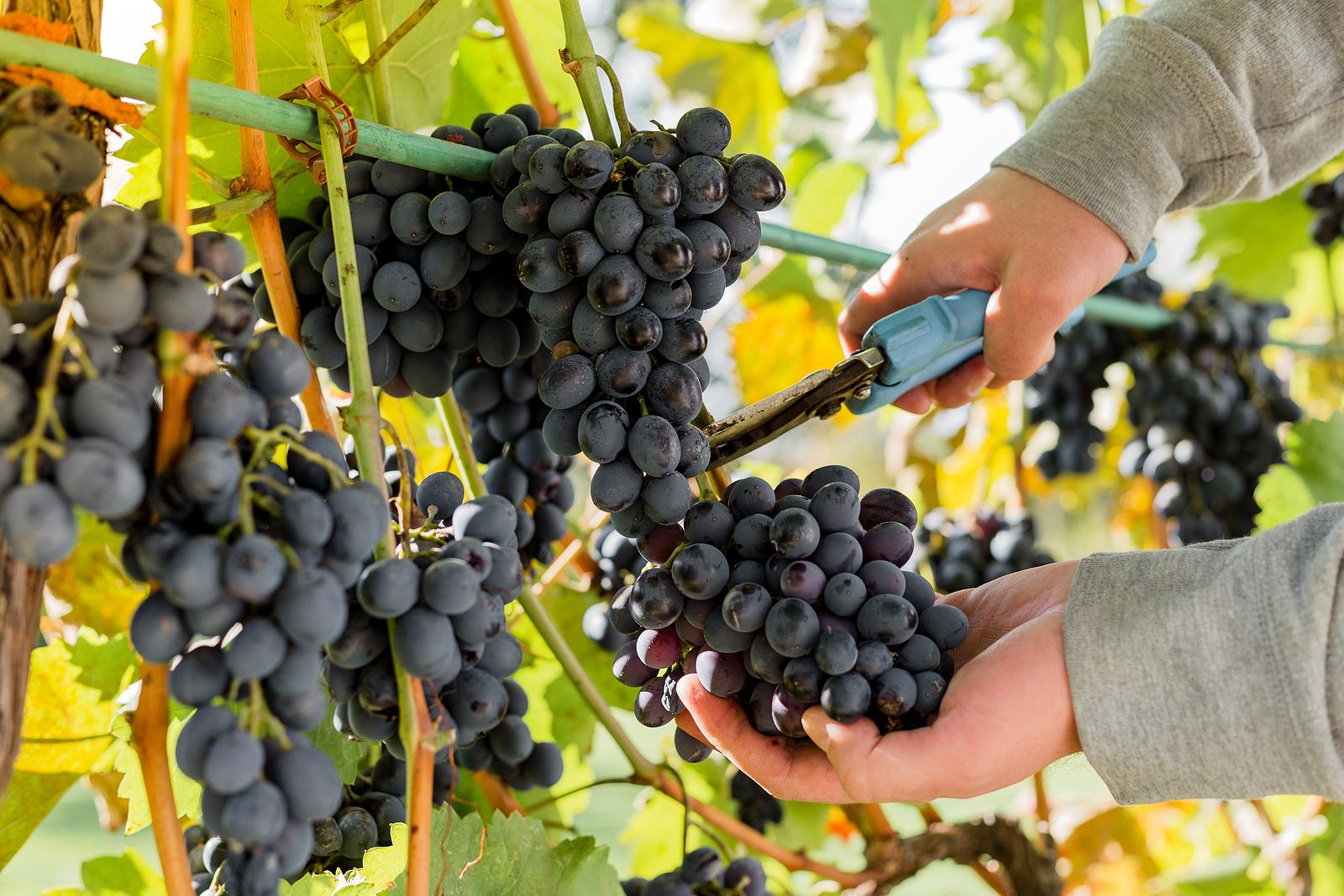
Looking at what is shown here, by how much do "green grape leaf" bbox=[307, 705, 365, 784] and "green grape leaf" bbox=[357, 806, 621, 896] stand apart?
66 mm

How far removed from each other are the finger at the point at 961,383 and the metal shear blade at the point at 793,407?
A: 0.86 feet

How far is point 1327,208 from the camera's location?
4.99 ft

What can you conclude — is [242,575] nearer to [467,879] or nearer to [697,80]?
[467,879]

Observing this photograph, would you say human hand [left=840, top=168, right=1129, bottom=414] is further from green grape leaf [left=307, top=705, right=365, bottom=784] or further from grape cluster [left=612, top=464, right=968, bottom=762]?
green grape leaf [left=307, top=705, right=365, bottom=784]

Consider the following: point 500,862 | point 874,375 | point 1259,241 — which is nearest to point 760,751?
point 500,862

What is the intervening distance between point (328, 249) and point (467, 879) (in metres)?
0.44

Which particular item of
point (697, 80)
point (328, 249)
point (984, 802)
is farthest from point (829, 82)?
point (984, 802)

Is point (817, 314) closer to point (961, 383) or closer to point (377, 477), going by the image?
point (961, 383)

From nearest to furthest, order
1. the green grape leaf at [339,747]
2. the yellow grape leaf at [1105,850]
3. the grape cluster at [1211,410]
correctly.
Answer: the green grape leaf at [339,747], the grape cluster at [1211,410], the yellow grape leaf at [1105,850]

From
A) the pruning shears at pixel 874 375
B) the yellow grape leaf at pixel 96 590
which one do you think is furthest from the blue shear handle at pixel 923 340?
the yellow grape leaf at pixel 96 590

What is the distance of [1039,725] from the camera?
65cm

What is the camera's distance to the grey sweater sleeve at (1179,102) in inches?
39.4

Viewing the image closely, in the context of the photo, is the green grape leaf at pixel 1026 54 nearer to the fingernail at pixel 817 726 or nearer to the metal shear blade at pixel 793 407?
the metal shear blade at pixel 793 407

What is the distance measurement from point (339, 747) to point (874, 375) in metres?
0.49
